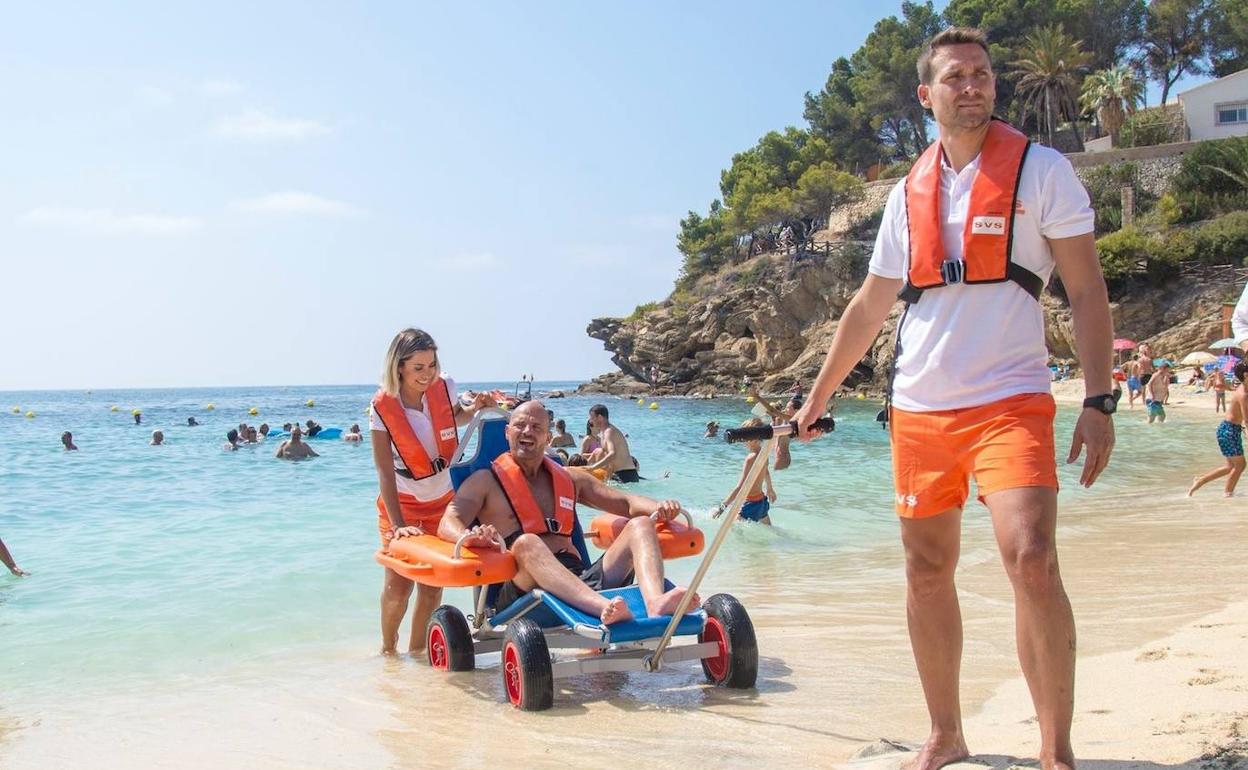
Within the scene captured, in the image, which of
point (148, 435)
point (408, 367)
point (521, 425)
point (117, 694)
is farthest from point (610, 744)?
point (148, 435)

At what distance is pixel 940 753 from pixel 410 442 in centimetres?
346

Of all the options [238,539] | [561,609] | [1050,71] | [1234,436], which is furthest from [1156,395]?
[1050,71]

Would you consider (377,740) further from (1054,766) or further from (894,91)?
(894,91)

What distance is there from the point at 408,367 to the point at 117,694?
2351 mm

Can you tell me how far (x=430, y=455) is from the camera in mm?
5770

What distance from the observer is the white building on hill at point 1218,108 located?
48.8 meters

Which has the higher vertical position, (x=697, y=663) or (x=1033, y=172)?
(x=1033, y=172)

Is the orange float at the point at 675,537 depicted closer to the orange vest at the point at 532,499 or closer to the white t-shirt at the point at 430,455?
the orange vest at the point at 532,499

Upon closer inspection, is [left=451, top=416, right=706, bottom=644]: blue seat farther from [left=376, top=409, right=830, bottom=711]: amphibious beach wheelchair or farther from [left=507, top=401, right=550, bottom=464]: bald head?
[left=507, top=401, right=550, bottom=464]: bald head

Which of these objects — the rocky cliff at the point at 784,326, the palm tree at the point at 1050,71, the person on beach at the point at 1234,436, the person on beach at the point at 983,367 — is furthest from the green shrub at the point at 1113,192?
the person on beach at the point at 983,367

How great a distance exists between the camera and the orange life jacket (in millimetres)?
2857

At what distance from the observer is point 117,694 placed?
18.6 feet

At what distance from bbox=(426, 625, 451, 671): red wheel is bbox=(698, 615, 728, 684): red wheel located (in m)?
1.38

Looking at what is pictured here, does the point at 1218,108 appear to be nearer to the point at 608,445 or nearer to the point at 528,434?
the point at 608,445
